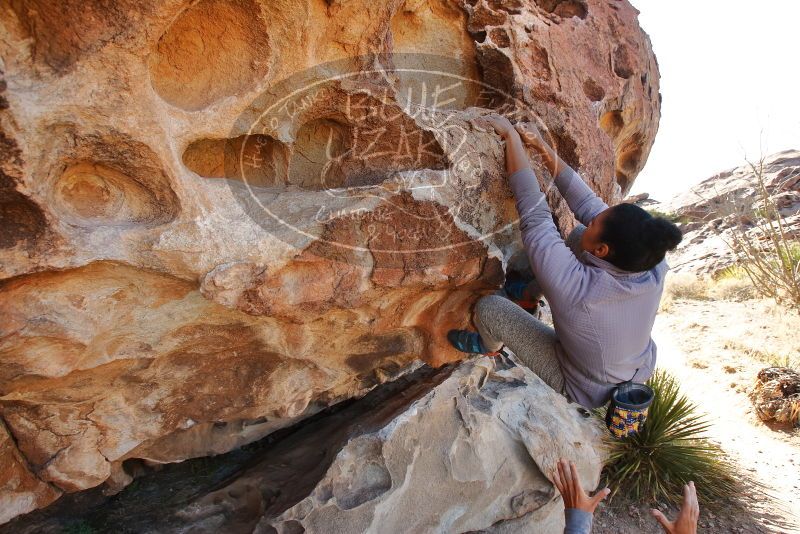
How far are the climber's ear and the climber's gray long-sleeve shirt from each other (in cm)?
3

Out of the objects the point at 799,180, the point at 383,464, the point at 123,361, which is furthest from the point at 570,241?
the point at 799,180

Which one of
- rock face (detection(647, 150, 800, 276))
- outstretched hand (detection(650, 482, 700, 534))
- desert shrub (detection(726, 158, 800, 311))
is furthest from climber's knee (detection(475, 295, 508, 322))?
rock face (detection(647, 150, 800, 276))

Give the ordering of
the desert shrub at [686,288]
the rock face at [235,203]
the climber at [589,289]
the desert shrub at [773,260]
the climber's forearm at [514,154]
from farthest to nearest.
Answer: the desert shrub at [686,288] < the desert shrub at [773,260] < the climber's forearm at [514,154] < the climber at [589,289] < the rock face at [235,203]

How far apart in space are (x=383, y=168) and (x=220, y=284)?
0.84 metres

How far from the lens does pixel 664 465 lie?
4.38 meters

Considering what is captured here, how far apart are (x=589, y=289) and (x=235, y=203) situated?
1313 mm

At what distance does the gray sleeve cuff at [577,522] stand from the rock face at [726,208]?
7.23 meters

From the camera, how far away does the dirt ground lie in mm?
4113

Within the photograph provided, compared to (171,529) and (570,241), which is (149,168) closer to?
(570,241)

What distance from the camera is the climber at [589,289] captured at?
1879mm

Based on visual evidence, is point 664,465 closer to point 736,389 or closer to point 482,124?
point 736,389

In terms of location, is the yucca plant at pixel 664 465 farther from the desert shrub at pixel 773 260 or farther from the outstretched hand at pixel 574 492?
the desert shrub at pixel 773 260

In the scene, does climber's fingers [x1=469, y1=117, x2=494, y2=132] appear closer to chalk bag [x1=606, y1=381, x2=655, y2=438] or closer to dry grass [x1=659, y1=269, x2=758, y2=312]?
chalk bag [x1=606, y1=381, x2=655, y2=438]

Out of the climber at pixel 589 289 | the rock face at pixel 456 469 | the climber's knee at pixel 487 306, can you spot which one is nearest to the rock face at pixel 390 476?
the rock face at pixel 456 469
